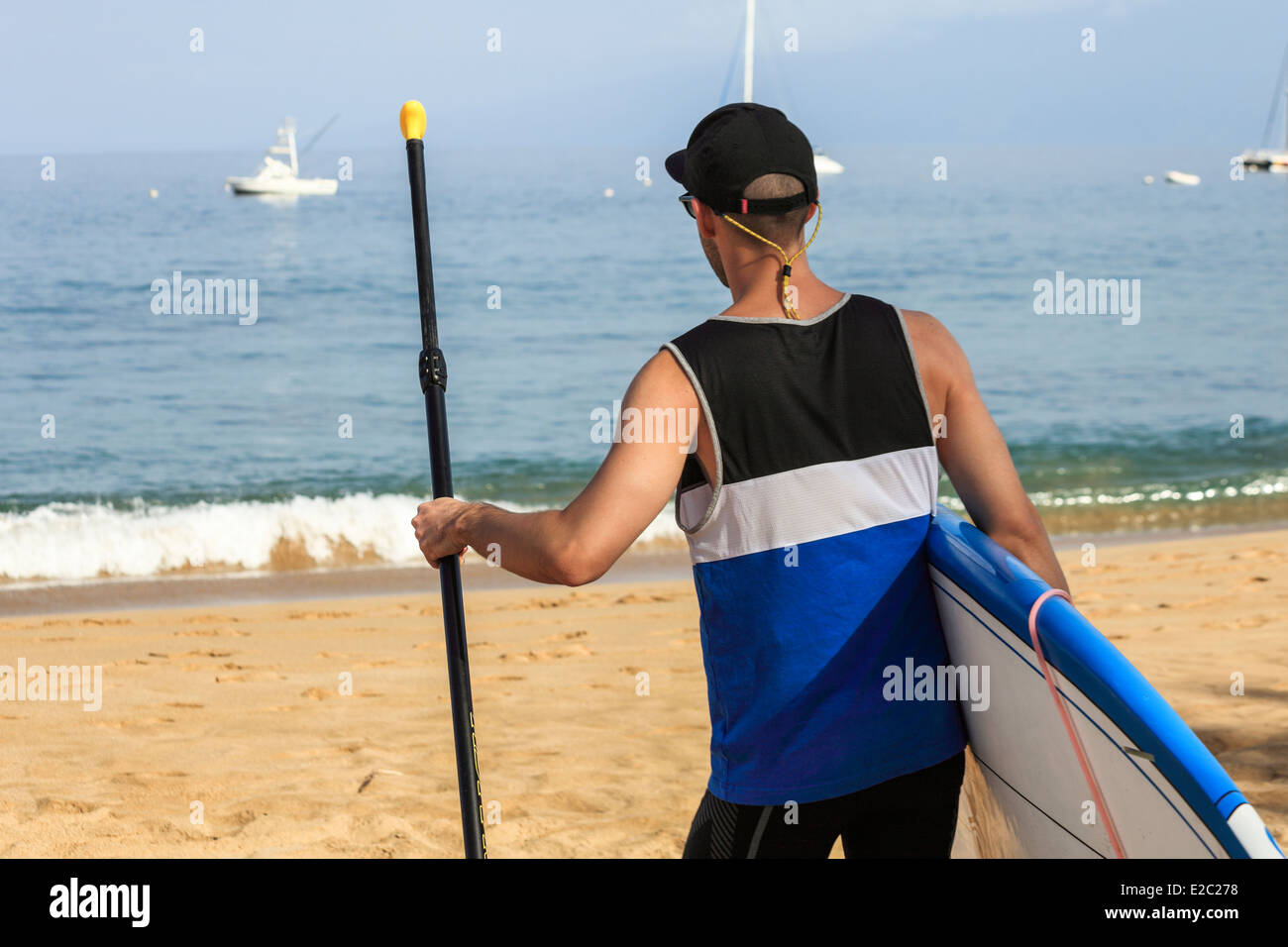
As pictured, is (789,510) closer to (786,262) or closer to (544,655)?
(786,262)

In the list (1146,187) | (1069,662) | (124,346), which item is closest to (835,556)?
(1069,662)

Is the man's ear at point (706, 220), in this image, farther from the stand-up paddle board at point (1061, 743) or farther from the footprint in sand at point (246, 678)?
the footprint in sand at point (246, 678)

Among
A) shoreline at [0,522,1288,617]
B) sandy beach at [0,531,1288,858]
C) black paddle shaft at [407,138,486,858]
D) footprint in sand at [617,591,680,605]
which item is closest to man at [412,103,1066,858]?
black paddle shaft at [407,138,486,858]

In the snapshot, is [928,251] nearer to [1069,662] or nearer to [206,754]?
[206,754]

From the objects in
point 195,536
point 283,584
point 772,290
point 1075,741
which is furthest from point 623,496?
point 195,536

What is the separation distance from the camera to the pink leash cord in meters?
1.81

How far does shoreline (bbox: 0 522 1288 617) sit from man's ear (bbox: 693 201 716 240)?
6086mm

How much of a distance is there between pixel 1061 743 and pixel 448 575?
41.8 inches

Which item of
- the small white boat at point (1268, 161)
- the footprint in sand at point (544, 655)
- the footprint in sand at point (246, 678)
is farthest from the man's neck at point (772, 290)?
the small white boat at point (1268, 161)

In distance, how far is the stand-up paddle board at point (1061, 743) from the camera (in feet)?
5.18

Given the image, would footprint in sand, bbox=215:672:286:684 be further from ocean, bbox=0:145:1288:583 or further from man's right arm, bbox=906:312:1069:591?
man's right arm, bbox=906:312:1069:591

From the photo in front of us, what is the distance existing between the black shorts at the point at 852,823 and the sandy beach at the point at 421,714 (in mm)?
2190

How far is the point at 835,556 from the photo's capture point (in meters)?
1.81

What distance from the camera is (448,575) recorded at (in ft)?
7.31
